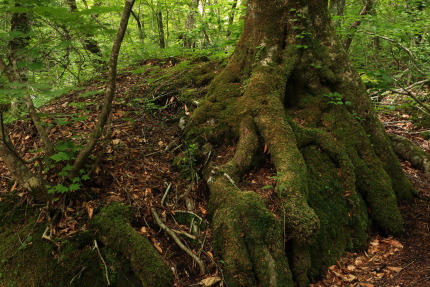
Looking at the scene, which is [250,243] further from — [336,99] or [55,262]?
[336,99]

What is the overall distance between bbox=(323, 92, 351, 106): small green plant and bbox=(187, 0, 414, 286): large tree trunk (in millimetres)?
18

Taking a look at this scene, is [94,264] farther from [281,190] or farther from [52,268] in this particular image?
[281,190]

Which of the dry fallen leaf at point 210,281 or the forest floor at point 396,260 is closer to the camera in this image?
the dry fallen leaf at point 210,281

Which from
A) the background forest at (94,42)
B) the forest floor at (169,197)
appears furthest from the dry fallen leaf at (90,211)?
the background forest at (94,42)

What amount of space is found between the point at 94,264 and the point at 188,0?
10.2 m

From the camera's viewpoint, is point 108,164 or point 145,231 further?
point 108,164

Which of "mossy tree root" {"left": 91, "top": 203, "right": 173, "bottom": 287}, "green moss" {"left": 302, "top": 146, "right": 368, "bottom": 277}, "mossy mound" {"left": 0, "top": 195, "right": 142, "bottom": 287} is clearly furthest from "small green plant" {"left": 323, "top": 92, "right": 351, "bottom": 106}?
"mossy mound" {"left": 0, "top": 195, "right": 142, "bottom": 287}

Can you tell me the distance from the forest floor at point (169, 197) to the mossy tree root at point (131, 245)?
0.15 m

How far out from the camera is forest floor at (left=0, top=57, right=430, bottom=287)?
298 centimetres

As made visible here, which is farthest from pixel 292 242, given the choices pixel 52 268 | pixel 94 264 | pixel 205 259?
pixel 52 268

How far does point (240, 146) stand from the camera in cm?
387

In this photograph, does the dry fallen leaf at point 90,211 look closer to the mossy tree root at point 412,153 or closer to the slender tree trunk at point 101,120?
the slender tree trunk at point 101,120

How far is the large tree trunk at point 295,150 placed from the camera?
286 centimetres

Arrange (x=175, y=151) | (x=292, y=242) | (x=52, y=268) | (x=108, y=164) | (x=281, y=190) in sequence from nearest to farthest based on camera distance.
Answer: (x=52, y=268), (x=292, y=242), (x=281, y=190), (x=108, y=164), (x=175, y=151)
